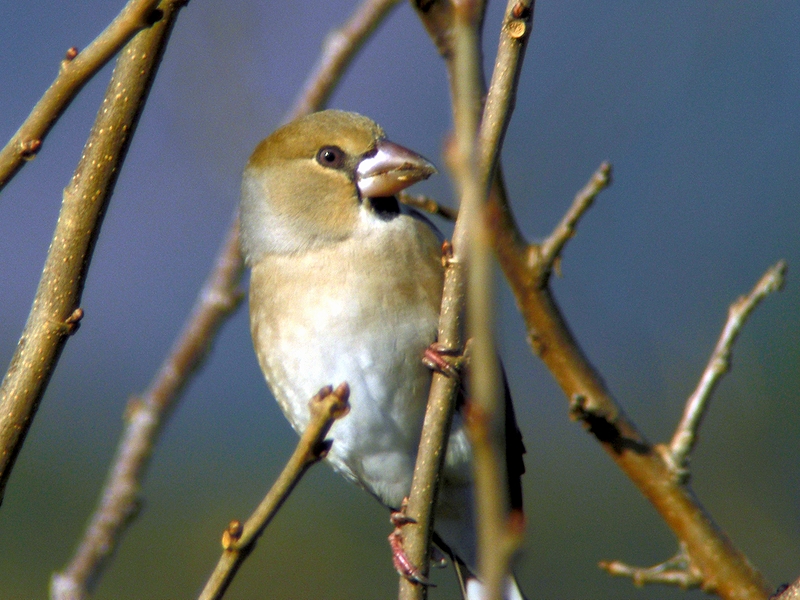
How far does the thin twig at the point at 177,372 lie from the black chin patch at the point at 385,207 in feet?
1.51

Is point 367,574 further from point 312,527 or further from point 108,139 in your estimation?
point 108,139

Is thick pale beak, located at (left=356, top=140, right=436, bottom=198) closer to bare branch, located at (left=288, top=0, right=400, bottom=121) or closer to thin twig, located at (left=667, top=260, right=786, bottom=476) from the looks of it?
bare branch, located at (left=288, top=0, right=400, bottom=121)

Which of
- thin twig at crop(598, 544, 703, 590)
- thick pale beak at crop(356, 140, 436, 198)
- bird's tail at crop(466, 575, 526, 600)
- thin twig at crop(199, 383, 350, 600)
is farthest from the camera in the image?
bird's tail at crop(466, 575, 526, 600)

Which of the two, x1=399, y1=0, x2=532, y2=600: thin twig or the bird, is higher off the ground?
the bird

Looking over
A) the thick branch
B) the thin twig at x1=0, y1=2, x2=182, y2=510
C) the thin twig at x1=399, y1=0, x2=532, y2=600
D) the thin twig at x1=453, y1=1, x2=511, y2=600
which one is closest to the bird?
the thick branch

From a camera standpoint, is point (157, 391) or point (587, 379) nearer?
point (587, 379)

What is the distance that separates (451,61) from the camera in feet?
8.02

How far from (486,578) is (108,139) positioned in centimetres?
109

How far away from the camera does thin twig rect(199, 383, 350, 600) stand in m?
1.32

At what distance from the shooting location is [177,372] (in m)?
3.00

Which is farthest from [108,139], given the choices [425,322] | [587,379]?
[587,379]

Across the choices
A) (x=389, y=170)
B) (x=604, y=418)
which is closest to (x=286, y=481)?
(x=604, y=418)

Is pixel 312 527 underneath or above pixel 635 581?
above

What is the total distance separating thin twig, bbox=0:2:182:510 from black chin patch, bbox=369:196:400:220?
128cm
